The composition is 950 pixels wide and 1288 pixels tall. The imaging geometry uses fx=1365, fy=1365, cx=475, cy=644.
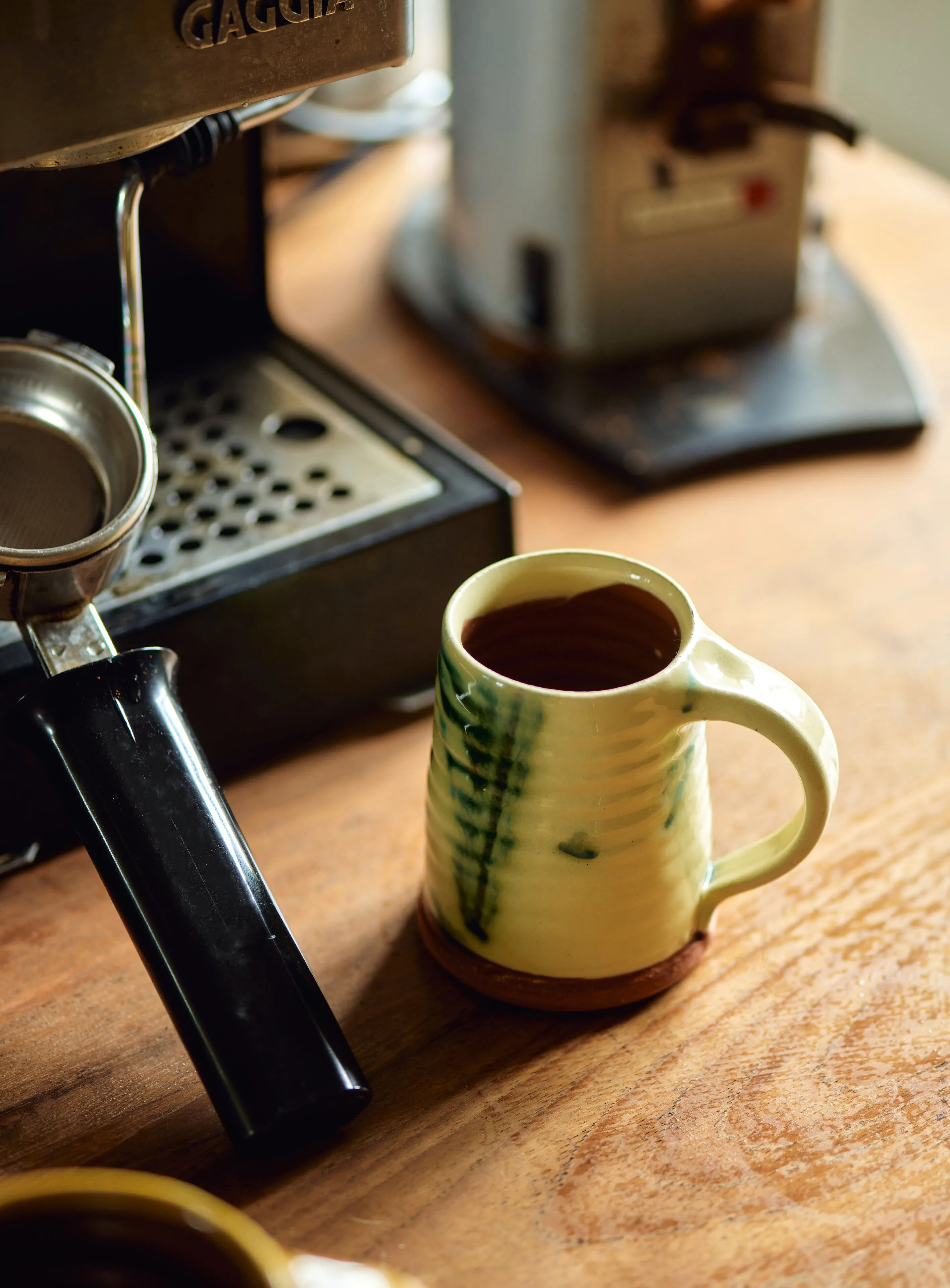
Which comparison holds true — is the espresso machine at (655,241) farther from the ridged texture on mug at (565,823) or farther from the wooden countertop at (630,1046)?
the ridged texture on mug at (565,823)

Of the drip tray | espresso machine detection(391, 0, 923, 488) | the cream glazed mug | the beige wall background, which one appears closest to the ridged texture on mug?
the cream glazed mug

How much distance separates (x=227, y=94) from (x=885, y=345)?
1.49ft

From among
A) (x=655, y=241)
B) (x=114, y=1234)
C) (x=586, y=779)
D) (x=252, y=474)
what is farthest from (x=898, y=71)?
(x=114, y=1234)

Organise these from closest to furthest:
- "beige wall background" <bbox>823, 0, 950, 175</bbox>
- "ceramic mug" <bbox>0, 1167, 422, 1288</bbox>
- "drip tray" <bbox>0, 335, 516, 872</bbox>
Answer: "ceramic mug" <bbox>0, 1167, 422, 1288</bbox> < "drip tray" <bbox>0, 335, 516, 872</bbox> < "beige wall background" <bbox>823, 0, 950, 175</bbox>

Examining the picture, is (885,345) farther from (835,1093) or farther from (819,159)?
(835,1093)

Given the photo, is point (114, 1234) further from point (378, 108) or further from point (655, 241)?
point (378, 108)

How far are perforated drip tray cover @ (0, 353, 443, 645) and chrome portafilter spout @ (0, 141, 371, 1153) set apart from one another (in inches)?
2.0

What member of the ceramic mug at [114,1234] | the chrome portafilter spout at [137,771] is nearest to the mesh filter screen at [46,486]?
the chrome portafilter spout at [137,771]

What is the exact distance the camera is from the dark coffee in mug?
1.26 ft

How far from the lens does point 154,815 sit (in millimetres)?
348

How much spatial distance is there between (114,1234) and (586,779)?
0.52 ft

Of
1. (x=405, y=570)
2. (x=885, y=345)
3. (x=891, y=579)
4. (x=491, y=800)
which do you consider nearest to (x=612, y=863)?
(x=491, y=800)

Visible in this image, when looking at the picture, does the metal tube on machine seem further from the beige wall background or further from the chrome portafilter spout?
the beige wall background

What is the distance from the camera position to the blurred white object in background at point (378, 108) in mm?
917
